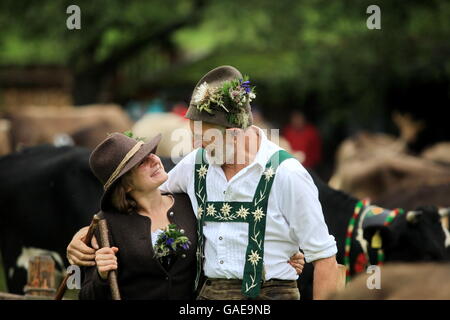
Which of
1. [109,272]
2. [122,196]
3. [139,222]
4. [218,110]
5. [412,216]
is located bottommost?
[412,216]

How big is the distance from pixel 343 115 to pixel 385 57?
1.72 metres

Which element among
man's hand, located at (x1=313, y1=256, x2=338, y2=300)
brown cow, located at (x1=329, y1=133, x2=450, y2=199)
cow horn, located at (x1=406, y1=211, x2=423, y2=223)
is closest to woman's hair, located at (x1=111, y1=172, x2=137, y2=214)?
man's hand, located at (x1=313, y1=256, x2=338, y2=300)

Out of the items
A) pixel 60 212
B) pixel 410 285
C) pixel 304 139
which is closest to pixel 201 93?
pixel 410 285

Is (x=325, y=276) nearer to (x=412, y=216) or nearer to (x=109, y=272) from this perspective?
(x=109, y=272)

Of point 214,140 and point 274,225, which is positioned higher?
point 214,140

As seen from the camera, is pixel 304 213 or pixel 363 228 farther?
pixel 363 228

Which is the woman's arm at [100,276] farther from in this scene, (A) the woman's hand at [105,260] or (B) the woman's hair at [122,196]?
(B) the woman's hair at [122,196]

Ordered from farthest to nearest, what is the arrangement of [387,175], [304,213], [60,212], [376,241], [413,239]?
[387,175] < [60,212] < [413,239] < [376,241] < [304,213]

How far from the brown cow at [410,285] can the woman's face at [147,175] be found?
69.3 inches

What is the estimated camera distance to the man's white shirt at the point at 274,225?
367 cm

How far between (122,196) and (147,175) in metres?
0.15

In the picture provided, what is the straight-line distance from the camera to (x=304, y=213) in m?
3.67

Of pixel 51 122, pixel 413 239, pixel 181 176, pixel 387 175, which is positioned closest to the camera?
pixel 181 176
